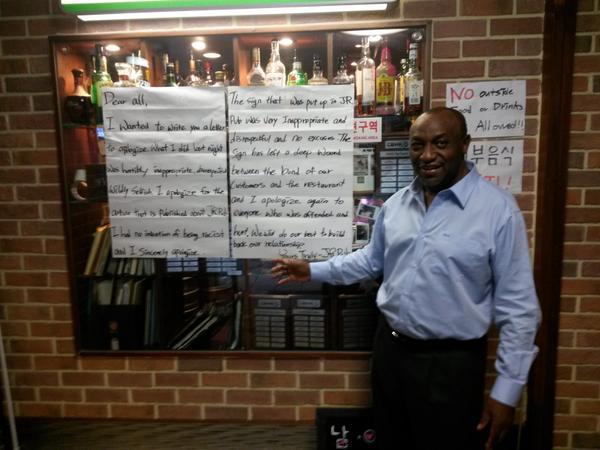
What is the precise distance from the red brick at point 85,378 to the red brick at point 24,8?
5.71 ft

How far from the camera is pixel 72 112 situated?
196 cm

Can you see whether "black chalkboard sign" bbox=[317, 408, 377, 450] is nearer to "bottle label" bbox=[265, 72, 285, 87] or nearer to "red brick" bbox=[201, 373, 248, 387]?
"red brick" bbox=[201, 373, 248, 387]

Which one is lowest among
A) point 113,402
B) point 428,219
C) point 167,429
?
point 167,429

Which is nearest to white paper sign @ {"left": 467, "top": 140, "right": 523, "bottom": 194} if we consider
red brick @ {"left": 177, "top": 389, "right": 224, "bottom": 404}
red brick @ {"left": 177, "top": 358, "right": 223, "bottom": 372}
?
red brick @ {"left": 177, "top": 358, "right": 223, "bottom": 372}

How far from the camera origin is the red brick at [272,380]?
2.03 metres

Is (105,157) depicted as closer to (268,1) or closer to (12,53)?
(12,53)

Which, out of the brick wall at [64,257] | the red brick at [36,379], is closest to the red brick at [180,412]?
the brick wall at [64,257]

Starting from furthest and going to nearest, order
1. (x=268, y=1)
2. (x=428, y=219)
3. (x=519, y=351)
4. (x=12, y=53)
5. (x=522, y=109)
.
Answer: (x=12, y=53), (x=522, y=109), (x=268, y=1), (x=428, y=219), (x=519, y=351)

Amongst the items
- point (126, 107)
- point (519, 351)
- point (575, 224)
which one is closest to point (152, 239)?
point (126, 107)

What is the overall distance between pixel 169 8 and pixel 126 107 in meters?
0.49

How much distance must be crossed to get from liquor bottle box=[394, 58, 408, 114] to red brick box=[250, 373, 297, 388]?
1.37m

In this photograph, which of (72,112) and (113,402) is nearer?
(72,112)

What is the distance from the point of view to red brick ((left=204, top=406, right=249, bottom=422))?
81.5 inches

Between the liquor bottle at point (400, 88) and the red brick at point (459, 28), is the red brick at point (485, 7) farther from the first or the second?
the liquor bottle at point (400, 88)
